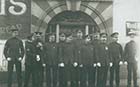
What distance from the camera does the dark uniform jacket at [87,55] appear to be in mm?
13258

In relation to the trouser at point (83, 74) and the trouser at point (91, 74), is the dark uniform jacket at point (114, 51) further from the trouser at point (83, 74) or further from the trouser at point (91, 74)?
the trouser at point (83, 74)

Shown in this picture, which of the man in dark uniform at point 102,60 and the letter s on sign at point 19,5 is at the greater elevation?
the letter s on sign at point 19,5

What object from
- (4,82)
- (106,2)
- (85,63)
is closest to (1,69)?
(4,82)

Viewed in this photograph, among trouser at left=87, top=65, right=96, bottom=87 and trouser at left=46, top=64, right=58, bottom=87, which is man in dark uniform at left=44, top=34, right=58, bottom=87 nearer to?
trouser at left=46, top=64, right=58, bottom=87

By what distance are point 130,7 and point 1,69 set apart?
175 inches

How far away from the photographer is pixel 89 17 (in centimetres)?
1507

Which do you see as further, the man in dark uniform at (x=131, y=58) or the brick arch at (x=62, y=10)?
the brick arch at (x=62, y=10)

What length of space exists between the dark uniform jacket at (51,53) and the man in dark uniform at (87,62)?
740 mm

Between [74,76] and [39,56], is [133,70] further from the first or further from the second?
[39,56]

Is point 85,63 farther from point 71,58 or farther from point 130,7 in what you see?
point 130,7

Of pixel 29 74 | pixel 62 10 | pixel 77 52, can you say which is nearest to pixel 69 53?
pixel 77 52

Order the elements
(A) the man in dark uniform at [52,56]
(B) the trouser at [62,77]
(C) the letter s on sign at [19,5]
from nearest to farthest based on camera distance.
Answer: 1. (A) the man in dark uniform at [52,56]
2. (B) the trouser at [62,77]
3. (C) the letter s on sign at [19,5]

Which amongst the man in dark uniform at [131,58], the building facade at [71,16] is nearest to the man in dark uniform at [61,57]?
the building facade at [71,16]

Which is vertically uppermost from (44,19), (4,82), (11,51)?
(44,19)
